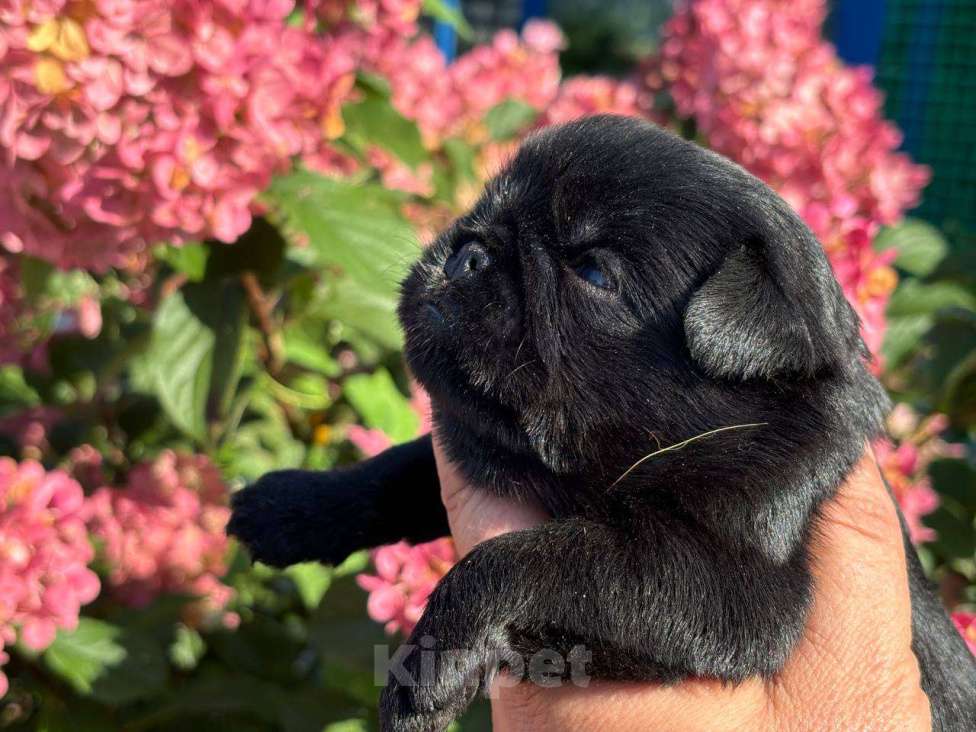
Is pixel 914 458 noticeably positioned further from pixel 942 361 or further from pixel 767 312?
pixel 767 312

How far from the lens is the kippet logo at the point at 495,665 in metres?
1.44

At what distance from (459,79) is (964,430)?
2204mm

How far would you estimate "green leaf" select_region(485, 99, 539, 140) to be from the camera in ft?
12.3

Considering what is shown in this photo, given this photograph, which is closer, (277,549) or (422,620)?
(422,620)

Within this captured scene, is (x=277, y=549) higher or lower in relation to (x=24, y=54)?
lower

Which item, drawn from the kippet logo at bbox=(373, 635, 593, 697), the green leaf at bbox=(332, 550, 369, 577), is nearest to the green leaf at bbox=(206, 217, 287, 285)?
the green leaf at bbox=(332, 550, 369, 577)

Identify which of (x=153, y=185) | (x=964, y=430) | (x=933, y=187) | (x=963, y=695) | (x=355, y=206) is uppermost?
(x=153, y=185)

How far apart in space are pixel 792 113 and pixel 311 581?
1.99 m

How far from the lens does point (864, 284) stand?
8.36 ft

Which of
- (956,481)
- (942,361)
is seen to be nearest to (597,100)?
(942,361)

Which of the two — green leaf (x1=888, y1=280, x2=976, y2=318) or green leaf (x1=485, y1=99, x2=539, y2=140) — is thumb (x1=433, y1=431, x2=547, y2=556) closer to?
green leaf (x1=888, y1=280, x2=976, y2=318)

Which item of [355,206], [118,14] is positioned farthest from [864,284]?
[118,14]

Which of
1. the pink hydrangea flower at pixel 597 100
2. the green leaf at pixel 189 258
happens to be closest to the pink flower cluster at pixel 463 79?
the pink hydrangea flower at pixel 597 100

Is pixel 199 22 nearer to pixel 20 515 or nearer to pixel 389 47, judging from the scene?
pixel 20 515
